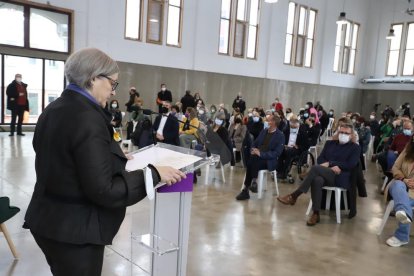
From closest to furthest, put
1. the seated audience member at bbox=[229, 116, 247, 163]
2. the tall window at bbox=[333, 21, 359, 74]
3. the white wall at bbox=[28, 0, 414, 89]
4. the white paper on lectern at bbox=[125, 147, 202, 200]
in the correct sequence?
the white paper on lectern at bbox=[125, 147, 202, 200] → the seated audience member at bbox=[229, 116, 247, 163] → the white wall at bbox=[28, 0, 414, 89] → the tall window at bbox=[333, 21, 359, 74]

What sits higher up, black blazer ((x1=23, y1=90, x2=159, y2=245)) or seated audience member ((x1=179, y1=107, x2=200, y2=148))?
black blazer ((x1=23, y1=90, x2=159, y2=245))

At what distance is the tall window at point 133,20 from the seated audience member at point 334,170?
8.77 metres

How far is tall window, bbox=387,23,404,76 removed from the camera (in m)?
17.8

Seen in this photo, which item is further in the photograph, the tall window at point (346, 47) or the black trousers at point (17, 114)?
the tall window at point (346, 47)

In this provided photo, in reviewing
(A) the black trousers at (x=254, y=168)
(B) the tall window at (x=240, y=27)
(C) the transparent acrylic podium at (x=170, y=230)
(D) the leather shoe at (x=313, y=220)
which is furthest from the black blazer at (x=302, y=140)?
(B) the tall window at (x=240, y=27)

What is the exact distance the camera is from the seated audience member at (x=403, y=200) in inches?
139

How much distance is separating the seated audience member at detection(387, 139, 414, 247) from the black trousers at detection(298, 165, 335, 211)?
25.5 inches

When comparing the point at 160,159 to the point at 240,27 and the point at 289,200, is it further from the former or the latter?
the point at 240,27

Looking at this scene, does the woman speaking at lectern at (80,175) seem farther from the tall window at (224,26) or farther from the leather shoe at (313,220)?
the tall window at (224,26)

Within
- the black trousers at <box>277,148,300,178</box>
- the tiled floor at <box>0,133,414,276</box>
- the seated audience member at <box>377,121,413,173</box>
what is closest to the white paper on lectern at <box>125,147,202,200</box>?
the tiled floor at <box>0,133,414,276</box>

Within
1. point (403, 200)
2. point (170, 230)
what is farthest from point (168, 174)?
point (403, 200)

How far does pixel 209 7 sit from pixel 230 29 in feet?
4.09

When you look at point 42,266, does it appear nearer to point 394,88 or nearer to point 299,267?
point 299,267

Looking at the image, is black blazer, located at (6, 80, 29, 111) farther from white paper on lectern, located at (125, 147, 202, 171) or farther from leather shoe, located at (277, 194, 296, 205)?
white paper on lectern, located at (125, 147, 202, 171)
